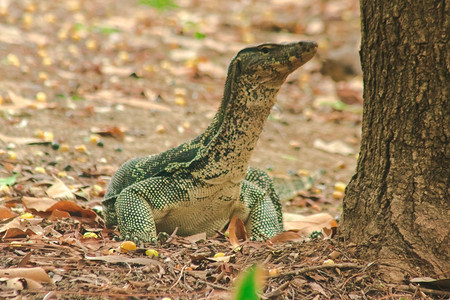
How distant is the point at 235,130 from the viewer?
16.0 feet

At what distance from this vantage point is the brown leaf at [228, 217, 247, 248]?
4.97 meters

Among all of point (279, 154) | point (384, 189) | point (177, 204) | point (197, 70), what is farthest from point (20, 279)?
point (197, 70)

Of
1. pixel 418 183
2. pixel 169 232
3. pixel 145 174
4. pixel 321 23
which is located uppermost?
pixel 321 23

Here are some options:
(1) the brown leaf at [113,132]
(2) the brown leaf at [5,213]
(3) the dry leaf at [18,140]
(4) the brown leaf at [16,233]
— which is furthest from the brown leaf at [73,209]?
(1) the brown leaf at [113,132]

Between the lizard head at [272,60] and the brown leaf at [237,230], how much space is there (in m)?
1.22

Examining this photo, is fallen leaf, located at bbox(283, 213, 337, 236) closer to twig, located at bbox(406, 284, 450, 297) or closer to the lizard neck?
the lizard neck

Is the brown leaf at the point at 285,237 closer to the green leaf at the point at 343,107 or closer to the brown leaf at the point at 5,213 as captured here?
the brown leaf at the point at 5,213

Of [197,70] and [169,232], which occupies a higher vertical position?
[197,70]

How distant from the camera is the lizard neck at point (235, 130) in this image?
15.6 feet

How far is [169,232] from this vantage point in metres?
5.29

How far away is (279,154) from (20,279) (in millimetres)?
5721

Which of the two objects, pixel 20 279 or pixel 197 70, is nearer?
pixel 20 279

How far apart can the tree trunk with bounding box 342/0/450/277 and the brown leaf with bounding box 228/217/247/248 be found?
3.65 feet

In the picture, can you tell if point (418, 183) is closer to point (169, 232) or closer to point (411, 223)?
point (411, 223)
